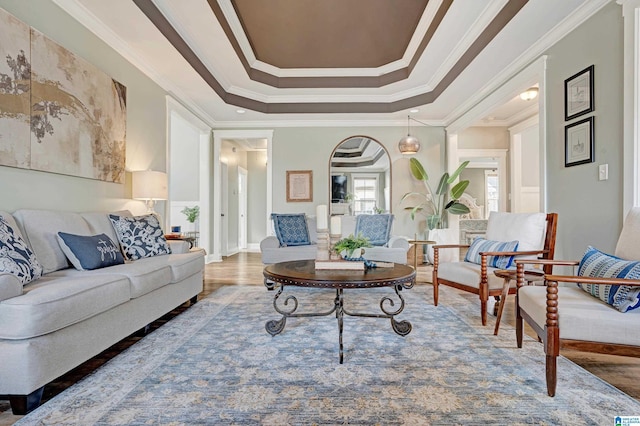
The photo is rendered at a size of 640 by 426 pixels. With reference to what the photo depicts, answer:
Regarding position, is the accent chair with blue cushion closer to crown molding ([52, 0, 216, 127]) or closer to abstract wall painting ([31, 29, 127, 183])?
abstract wall painting ([31, 29, 127, 183])

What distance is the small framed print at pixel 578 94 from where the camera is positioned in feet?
9.29

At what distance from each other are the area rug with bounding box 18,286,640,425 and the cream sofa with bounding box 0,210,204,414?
0.53ft

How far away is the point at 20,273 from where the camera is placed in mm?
1823

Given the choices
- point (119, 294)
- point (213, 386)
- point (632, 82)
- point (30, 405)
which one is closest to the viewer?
point (30, 405)

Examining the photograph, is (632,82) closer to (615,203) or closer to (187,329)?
(615,203)

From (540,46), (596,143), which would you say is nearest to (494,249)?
(596,143)

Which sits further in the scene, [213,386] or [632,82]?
[632,82]

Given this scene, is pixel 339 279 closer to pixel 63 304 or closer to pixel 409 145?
pixel 63 304

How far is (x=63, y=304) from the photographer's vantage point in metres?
1.69

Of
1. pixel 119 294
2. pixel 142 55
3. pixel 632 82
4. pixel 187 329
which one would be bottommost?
pixel 187 329

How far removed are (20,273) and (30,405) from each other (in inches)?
26.3

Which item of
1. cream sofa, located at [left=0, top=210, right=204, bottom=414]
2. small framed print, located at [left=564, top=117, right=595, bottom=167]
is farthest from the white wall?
small framed print, located at [left=564, top=117, right=595, bottom=167]

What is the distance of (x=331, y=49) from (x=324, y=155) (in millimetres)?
2157

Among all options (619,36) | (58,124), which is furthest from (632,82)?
(58,124)
